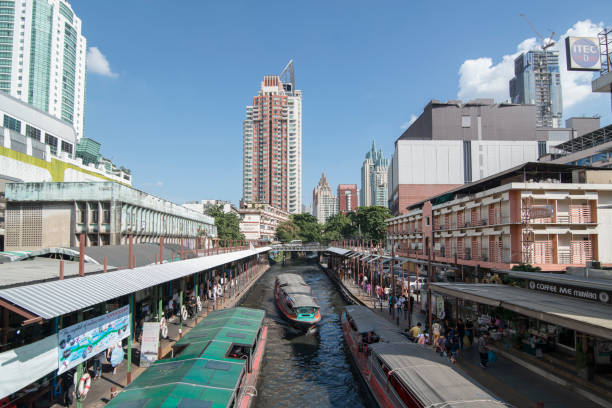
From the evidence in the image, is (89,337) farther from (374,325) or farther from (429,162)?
(429,162)

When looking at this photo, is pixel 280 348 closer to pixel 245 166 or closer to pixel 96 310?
pixel 96 310

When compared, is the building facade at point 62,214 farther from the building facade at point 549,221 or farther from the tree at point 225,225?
the tree at point 225,225

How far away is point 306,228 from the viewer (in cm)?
13850

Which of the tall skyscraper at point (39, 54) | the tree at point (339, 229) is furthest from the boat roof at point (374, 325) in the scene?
the tall skyscraper at point (39, 54)

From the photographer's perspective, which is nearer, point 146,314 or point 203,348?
point 203,348

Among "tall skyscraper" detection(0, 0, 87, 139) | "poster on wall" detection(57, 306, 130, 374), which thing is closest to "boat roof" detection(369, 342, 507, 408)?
"poster on wall" detection(57, 306, 130, 374)

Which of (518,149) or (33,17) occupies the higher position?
(33,17)

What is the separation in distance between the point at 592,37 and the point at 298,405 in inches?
1814

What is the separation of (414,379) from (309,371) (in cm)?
1159

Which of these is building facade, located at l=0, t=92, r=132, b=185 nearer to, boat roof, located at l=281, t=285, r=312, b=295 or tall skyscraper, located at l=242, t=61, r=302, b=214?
boat roof, located at l=281, t=285, r=312, b=295

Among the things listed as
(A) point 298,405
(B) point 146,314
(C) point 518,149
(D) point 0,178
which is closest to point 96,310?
(B) point 146,314

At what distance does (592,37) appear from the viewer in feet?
130

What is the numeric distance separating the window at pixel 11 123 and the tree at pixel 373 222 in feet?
237

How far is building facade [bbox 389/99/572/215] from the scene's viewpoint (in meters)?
99.4
